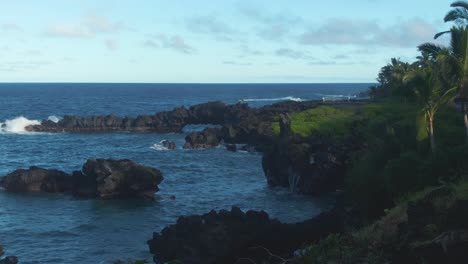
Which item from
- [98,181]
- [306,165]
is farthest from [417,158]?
[98,181]

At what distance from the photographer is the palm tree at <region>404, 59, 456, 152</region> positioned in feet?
114

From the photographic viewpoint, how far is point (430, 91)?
35.0m

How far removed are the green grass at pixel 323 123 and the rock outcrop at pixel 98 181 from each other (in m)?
24.8

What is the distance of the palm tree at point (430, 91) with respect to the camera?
3472 cm

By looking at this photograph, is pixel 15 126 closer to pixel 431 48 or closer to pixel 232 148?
pixel 232 148

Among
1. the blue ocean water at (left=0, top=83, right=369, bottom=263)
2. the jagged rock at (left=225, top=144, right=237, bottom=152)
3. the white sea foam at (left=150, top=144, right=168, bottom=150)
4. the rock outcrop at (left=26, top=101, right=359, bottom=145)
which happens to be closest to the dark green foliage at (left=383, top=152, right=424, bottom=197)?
the blue ocean water at (left=0, top=83, right=369, bottom=263)

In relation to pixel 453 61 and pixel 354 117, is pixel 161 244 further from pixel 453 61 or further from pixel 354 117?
pixel 354 117

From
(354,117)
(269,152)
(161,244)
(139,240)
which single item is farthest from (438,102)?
(354,117)

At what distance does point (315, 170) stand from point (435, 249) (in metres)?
42.0

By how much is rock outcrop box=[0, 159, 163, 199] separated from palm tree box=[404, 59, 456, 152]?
88.0ft

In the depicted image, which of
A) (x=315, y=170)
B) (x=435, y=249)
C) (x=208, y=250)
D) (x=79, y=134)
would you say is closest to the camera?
(x=435, y=249)

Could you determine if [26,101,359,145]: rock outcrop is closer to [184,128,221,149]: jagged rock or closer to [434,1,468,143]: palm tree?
[184,128,221,149]: jagged rock

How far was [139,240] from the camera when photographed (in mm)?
40688

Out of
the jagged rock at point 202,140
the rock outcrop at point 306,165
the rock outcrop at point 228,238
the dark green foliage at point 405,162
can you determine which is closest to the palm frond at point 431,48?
the dark green foliage at point 405,162
